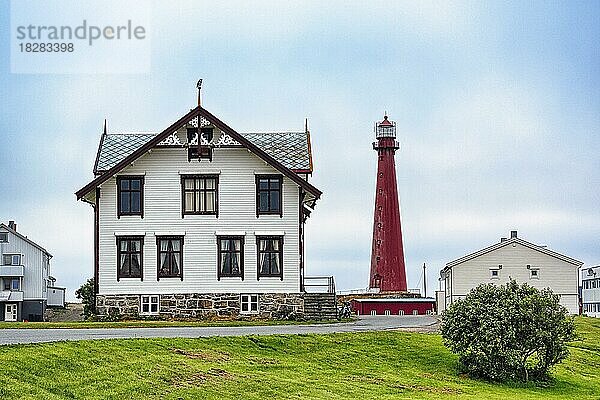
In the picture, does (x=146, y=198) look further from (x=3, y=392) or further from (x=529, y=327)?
(x=3, y=392)

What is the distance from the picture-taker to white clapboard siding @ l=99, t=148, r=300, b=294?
47188mm

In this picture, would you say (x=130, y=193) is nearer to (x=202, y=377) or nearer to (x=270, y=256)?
(x=270, y=256)

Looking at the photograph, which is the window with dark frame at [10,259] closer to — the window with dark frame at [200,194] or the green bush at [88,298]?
the green bush at [88,298]

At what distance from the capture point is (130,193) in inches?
1881

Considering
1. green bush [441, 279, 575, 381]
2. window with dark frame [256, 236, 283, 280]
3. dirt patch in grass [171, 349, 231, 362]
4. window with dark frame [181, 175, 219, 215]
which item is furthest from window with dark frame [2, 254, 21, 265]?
dirt patch in grass [171, 349, 231, 362]

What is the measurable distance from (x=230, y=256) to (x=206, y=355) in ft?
60.4

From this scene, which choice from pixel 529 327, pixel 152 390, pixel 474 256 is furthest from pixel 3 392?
pixel 474 256

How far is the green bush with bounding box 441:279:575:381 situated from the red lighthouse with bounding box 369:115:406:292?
116ft

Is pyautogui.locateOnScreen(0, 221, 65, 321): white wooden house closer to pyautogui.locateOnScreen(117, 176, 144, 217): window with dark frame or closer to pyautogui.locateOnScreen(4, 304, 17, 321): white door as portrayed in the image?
pyautogui.locateOnScreen(4, 304, 17, 321): white door

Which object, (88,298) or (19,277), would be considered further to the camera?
(19,277)

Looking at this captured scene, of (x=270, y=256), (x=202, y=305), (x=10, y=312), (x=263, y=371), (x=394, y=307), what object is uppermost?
(x=270, y=256)

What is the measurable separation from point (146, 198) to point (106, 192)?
179 cm

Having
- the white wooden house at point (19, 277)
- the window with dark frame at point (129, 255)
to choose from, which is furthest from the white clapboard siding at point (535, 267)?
the white wooden house at point (19, 277)

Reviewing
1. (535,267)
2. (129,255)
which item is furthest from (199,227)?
(535,267)
